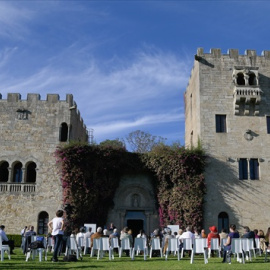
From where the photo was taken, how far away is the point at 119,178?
27.0m

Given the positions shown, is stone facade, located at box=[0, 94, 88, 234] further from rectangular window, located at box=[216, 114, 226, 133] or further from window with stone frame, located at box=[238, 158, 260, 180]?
window with stone frame, located at box=[238, 158, 260, 180]

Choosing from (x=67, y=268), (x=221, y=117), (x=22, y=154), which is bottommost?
(x=67, y=268)

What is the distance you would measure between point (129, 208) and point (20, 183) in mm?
7673

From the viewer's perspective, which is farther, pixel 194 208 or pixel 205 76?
pixel 205 76

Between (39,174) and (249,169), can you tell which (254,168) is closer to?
(249,169)

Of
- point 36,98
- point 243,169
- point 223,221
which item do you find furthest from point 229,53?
point 36,98

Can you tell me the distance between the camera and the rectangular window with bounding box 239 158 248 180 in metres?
26.0

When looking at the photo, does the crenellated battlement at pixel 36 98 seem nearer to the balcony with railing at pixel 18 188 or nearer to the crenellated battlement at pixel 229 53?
the balcony with railing at pixel 18 188

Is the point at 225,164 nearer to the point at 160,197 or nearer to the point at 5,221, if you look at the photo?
the point at 160,197

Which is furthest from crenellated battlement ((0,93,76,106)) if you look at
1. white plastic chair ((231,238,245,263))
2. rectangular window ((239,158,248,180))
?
white plastic chair ((231,238,245,263))

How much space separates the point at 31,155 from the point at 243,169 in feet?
48.0

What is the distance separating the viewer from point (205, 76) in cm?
2752

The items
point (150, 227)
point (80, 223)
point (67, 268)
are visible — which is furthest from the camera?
point (150, 227)

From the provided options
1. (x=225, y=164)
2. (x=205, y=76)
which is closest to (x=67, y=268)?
(x=225, y=164)
